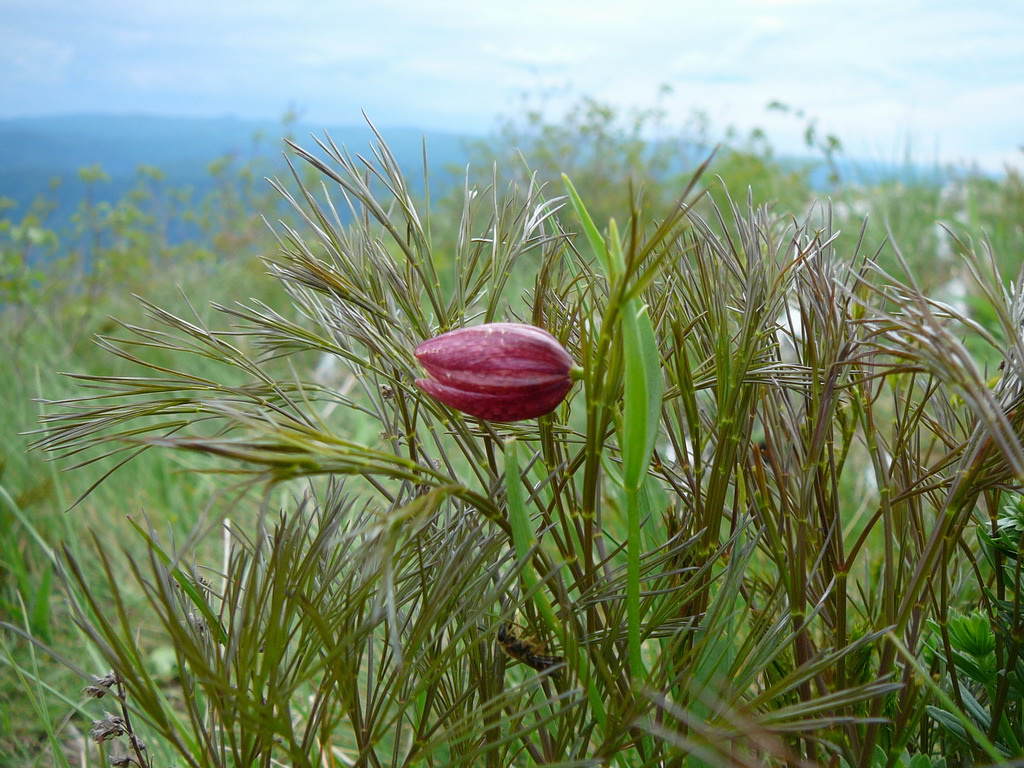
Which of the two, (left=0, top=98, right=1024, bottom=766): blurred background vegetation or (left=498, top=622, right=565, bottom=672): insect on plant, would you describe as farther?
(left=0, top=98, right=1024, bottom=766): blurred background vegetation

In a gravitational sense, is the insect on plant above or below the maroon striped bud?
below

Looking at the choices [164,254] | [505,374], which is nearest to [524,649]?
[505,374]

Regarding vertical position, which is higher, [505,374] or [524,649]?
[505,374]

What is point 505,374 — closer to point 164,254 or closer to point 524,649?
point 524,649

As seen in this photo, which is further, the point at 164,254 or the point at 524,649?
the point at 164,254

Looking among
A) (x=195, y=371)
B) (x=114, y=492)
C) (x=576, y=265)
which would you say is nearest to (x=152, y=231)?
(x=195, y=371)

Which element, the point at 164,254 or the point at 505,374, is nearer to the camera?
the point at 505,374
